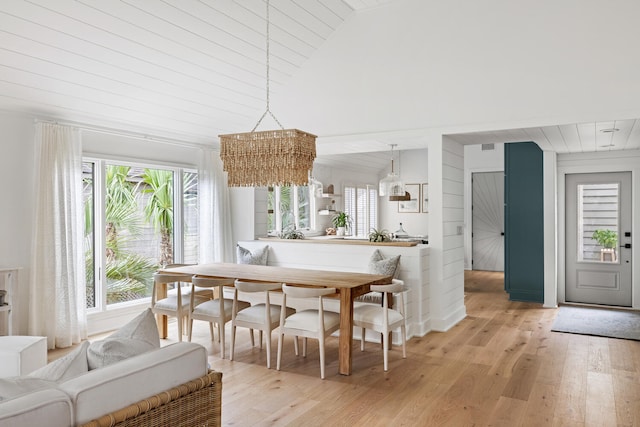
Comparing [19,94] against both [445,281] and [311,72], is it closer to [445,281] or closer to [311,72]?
[311,72]

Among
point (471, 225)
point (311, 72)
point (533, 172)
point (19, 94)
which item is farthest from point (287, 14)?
point (471, 225)

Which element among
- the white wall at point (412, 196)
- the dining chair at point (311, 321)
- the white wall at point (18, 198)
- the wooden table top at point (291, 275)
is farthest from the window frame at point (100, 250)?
the white wall at point (412, 196)

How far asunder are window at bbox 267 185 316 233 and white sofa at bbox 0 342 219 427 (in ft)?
19.8

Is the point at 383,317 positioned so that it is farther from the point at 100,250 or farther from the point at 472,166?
the point at 472,166

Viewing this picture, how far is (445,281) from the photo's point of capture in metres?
5.86

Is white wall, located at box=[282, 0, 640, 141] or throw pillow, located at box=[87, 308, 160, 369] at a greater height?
white wall, located at box=[282, 0, 640, 141]

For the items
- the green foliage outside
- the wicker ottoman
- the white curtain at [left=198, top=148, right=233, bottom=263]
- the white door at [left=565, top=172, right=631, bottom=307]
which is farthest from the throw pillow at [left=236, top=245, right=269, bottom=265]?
the white door at [left=565, top=172, right=631, bottom=307]

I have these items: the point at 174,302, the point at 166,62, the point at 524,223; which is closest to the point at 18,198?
the point at 174,302

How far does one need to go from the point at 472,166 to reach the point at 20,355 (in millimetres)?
9652

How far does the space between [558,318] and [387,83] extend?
3738mm

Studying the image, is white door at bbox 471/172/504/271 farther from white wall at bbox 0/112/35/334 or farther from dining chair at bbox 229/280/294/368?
white wall at bbox 0/112/35/334

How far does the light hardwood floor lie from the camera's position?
336cm

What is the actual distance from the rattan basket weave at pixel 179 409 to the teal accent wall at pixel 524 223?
6355 mm

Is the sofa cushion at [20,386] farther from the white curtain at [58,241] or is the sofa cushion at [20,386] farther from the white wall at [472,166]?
the white wall at [472,166]
